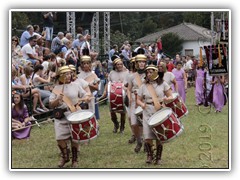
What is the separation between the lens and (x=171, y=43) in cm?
3766

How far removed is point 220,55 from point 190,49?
823 inches

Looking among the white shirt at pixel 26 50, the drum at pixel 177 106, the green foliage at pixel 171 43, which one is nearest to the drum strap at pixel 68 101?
the drum at pixel 177 106

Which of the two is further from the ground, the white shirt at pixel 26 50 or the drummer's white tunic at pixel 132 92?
the white shirt at pixel 26 50

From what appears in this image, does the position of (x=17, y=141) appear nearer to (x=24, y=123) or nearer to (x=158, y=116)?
Answer: (x=24, y=123)

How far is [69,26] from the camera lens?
21547 mm

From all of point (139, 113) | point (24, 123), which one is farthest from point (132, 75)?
point (24, 123)

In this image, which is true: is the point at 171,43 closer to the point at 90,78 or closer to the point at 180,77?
the point at 180,77

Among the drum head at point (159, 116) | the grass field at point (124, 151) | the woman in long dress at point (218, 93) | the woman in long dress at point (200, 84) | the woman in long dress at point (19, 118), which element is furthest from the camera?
the woman in long dress at point (200, 84)

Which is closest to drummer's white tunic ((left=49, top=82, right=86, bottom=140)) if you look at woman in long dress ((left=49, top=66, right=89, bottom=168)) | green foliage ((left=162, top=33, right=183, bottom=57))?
woman in long dress ((left=49, top=66, right=89, bottom=168))

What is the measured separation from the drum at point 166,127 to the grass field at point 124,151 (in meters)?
0.79

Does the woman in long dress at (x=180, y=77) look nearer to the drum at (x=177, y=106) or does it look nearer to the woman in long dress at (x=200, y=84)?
the woman in long dress at (x=200, y=84)

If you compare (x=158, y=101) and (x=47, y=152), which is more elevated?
(x=158, y=101)

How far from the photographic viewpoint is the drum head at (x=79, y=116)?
9138 millimetres

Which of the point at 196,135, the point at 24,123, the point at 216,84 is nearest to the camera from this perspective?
the point at 24,123
